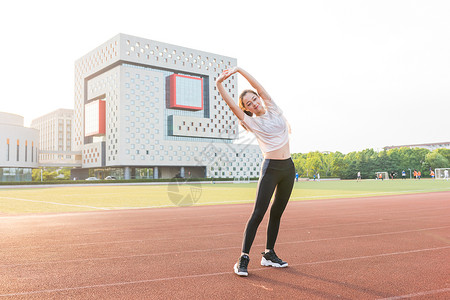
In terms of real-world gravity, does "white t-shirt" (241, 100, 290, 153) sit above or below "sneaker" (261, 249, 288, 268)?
above

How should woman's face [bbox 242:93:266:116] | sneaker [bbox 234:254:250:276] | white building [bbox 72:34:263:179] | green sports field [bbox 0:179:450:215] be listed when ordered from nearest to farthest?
sneaker [bbox 234:254:250:276] → woman's face [bbox 242:93:266:116] → green sports field [bbox 0:179:450:215] → white building [bbox 72:34:263:179]

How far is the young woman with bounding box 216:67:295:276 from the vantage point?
4.32m

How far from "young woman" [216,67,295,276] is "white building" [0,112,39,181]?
73.8 meters

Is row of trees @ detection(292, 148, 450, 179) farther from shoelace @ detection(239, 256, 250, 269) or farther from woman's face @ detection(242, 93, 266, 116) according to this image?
shoelace @ detection(239, 256, 250, 269)

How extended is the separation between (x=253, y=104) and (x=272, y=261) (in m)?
2.10

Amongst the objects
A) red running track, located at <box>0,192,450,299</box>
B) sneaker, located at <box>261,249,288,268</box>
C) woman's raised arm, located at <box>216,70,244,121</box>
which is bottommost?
red running track, located at <box>0,192,450,299</box>

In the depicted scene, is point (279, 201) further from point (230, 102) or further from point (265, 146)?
point (230, 102)

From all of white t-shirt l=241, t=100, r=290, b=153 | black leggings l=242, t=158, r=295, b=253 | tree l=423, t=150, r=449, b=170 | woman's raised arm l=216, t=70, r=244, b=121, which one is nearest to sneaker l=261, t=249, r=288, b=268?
black leggings l=242, t=158, r=295, b=253

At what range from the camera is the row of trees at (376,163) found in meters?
101

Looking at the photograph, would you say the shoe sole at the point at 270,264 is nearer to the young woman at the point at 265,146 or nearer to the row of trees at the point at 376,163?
the young woman at the point at 265,146

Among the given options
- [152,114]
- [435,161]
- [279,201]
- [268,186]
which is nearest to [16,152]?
[152,114]

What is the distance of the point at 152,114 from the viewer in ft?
266

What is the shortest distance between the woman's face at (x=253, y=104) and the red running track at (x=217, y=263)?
80.5 inches

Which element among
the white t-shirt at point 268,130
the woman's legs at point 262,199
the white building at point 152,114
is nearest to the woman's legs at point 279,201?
the woman's legs at point 262,199
